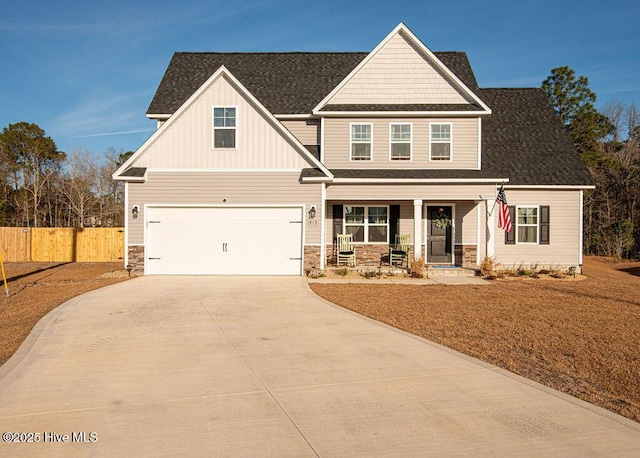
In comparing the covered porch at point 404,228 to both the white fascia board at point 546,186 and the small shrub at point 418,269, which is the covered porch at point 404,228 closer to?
the white fascia board at point 546,186

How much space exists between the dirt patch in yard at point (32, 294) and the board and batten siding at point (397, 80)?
1016 cm

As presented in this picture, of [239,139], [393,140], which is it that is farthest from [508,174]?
[239,139]

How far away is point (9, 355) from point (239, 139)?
1025cm

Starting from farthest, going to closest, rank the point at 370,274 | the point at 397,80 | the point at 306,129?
the point at 306,129 → the point at 397,80 → the point at 370,274

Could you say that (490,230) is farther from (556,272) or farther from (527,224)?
(556,272)

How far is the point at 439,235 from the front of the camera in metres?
17.9

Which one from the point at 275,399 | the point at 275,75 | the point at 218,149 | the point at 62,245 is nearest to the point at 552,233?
the point at 218,149

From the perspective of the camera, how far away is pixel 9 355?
661cm

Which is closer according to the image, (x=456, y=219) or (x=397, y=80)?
(x=397, y=80)

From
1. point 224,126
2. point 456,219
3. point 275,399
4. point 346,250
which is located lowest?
point 275,399

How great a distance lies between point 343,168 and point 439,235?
4380 millimetres

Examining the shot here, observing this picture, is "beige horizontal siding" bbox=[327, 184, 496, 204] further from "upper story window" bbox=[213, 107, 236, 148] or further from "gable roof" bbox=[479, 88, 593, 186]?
"upper story window" bbox=[213, 107, 236, 148]

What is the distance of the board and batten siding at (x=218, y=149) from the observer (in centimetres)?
1556

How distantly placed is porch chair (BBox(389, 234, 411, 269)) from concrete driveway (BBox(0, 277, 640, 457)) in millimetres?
8639
